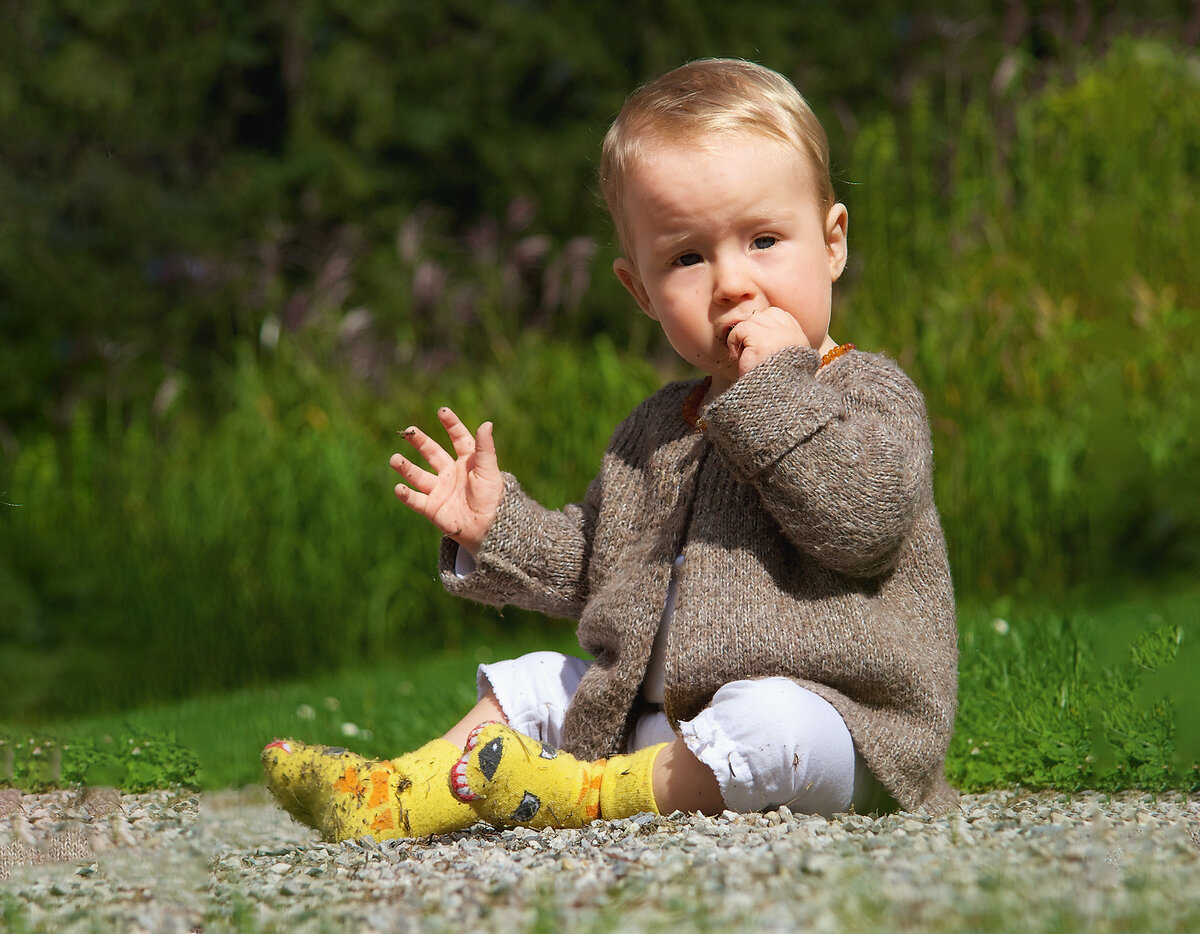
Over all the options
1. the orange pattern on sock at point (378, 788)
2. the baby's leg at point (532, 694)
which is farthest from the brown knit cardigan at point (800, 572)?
the orange pattern on sock at point (378, 788)

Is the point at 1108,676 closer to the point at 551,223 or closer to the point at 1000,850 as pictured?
the point at 1000,850

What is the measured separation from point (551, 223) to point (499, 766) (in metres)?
10.3

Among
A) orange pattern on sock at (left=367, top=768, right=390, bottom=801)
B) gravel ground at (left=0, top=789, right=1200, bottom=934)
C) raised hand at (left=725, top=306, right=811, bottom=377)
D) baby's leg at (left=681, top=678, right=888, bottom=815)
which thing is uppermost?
raised hand at (left=725, top=306, right=811, bottom=377)

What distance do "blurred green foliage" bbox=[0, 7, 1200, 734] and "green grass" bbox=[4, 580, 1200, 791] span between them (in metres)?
0.22

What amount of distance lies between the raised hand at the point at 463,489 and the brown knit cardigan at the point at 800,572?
27cm

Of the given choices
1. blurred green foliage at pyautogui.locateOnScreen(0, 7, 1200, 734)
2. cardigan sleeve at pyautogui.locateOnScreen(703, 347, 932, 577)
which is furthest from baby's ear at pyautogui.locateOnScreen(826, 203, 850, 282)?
blurred green foliage at pyautogui.locateOnScreen(0, 7, 1200, 734)

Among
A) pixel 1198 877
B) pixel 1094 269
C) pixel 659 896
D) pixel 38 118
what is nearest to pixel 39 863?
pixel 659 896

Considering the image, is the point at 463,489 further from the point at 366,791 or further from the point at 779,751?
the point at 779,751

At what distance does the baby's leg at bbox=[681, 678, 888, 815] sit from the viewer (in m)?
1.94

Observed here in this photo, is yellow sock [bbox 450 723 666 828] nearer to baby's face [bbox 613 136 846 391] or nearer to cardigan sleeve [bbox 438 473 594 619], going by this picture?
cardigan sleeve [bbox 438 473 594 619]

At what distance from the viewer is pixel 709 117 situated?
2240mm

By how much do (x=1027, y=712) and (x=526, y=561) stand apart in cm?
109

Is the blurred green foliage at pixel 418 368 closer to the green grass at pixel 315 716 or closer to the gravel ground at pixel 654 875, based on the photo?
the green grass at pixel 315 716

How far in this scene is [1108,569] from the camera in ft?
15.0
